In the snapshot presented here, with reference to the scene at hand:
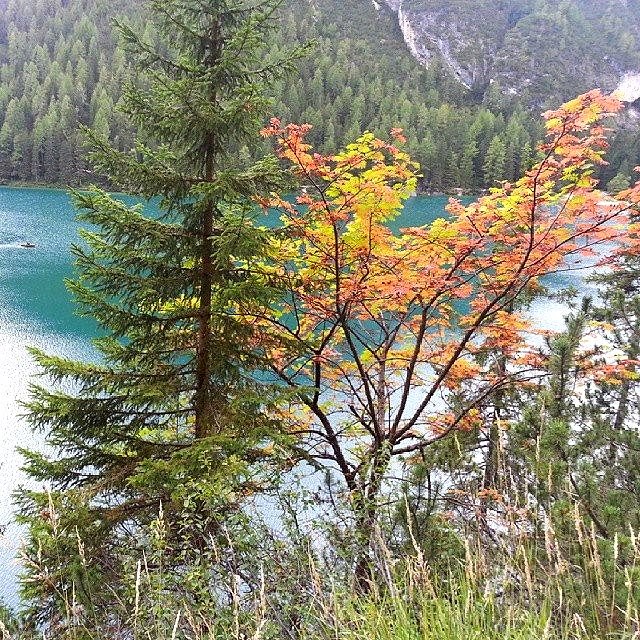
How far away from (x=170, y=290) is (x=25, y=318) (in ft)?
75.7

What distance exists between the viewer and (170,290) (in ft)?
16.5

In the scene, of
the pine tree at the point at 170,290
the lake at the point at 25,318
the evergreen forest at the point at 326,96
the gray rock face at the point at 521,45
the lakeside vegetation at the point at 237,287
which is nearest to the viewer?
the lakeside vegetation at the point at 237,287

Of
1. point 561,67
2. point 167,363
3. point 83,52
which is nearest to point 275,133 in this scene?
point 167,363

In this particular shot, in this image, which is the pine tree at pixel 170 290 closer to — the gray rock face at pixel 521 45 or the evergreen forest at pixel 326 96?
the evergreen forest at pixel 326 96

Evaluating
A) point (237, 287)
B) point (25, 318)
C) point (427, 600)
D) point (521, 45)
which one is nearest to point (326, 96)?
point (521, 45)

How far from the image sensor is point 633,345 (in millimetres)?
8148

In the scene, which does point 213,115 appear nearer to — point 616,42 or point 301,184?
point 301,184

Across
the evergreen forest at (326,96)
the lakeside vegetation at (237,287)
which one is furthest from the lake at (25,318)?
the evergreen forest at (326,96)

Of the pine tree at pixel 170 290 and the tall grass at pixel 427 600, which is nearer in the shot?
the tall grass at pixel 427 600

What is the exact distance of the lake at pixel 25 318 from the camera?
1329 cm

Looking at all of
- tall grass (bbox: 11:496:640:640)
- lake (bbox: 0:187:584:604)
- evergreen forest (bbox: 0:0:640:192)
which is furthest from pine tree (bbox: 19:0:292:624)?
evergreen forest (bbox: 0:0:640:192)

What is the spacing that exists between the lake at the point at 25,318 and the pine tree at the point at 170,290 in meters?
0.61

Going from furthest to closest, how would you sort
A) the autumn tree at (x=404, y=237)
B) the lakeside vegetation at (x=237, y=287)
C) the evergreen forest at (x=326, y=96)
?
the evergreen forest at (x=326, y=96) → the autumn tree at (x=404, y=237) → the lakeside vegetation at (x=237, y=287)

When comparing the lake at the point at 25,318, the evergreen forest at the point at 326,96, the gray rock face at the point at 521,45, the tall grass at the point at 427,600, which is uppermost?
the gray rock face at the point at 521,45
